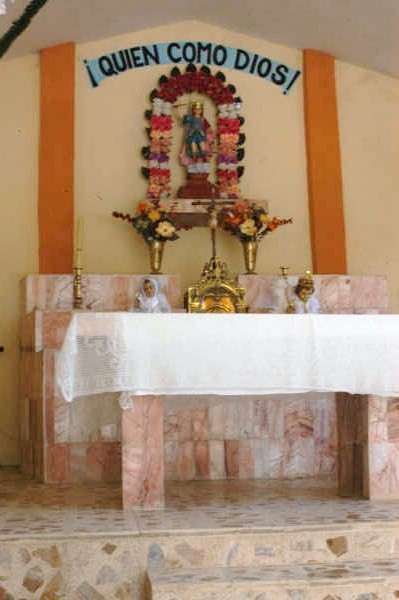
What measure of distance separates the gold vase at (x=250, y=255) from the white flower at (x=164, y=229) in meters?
0.61

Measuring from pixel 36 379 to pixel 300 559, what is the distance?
9.81 ft

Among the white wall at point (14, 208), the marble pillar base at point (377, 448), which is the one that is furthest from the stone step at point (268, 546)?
the white wall at point (14, 208)

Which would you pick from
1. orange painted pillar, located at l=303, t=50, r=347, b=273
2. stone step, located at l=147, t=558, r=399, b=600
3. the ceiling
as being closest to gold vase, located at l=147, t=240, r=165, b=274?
orange painted pillar, located at l=303, t=50, r=347, b=273

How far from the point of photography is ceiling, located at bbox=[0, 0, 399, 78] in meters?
6.54

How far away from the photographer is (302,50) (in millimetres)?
7496

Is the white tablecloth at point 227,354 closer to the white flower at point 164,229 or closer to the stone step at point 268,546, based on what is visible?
the stone step at point 268,546

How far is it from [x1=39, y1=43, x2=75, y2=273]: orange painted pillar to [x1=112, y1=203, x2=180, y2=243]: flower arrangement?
0.52 meters

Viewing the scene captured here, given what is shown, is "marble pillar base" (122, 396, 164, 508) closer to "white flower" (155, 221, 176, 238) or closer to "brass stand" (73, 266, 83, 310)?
"brass stand" (73, 266, 83, 310)

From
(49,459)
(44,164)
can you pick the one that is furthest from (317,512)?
(44,164)

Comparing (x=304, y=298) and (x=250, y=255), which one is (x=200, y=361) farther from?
(x=250, y=255)

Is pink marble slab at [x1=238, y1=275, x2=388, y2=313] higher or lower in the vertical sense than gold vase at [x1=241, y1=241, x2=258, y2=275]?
lower

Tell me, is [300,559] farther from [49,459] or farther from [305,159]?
[305,159]

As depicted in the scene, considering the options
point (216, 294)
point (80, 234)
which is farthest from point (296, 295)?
point (80, 234)

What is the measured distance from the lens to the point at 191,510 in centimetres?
394
